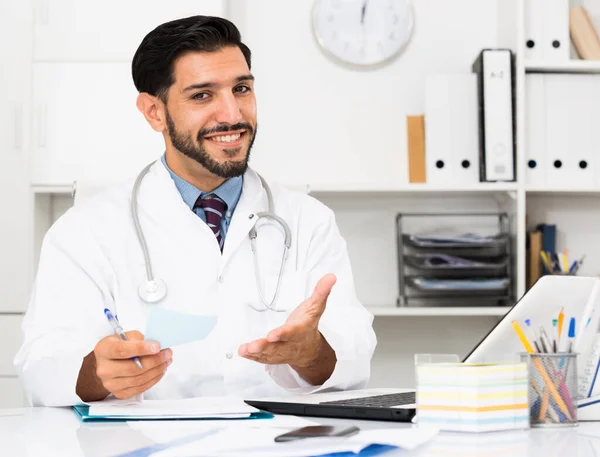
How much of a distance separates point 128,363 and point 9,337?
1419 millimetres

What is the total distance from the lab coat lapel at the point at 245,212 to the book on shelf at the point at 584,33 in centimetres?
143

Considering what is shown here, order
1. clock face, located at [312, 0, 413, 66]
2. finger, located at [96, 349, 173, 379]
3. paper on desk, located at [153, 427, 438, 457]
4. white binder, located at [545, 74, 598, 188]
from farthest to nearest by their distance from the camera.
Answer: clock face, located at [312, 0, 413, 66] → white binder, located at [545, 74, 598, 188] → finger, located at [96, 349, 173, 379] → paper on desk, located at [153, 427, 438, 457]

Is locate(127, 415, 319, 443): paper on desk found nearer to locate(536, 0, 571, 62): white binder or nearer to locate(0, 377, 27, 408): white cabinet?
locate(0, 377, 27, 408): white cabinet

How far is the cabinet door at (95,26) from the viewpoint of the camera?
262 cm

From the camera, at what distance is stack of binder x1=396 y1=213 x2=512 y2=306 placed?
2656 mm

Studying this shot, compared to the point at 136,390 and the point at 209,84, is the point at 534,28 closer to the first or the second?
the point at 209,84

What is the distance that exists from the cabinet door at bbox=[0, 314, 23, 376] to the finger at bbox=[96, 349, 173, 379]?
53.9 inches

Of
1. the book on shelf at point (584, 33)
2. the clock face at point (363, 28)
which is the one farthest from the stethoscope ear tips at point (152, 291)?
the book on shelf at point (584, 33)

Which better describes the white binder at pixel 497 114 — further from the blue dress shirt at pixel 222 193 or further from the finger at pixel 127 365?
the finger at pixel 127 365

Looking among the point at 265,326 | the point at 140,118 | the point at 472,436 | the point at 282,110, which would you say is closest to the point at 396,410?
the point at 472,436

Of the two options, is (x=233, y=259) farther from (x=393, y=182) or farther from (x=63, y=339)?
(x=393, y=182)

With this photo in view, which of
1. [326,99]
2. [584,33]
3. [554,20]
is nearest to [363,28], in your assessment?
[326,99]

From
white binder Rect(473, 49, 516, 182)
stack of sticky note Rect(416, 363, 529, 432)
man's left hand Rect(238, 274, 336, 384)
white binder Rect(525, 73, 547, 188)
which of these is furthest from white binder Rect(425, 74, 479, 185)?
stack of sticky note Rect(416, 363, 529, 432)

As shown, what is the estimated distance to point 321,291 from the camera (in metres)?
1.37
